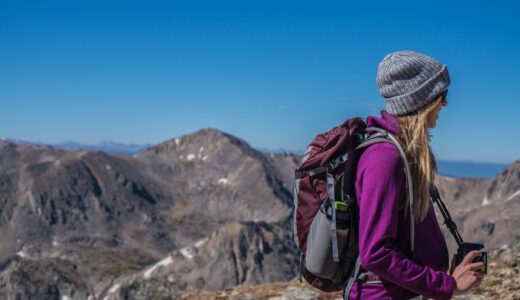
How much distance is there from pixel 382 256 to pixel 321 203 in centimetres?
91

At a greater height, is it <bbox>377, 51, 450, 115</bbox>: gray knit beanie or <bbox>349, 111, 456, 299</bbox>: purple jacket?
<bbox>377, 51, 450, 115</bbox>: gray knit beanie

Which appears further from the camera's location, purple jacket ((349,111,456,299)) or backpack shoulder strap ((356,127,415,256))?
backpack shoulder strap ((356,127,415,256))

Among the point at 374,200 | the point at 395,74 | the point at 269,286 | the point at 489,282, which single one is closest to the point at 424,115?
the point at 395,74

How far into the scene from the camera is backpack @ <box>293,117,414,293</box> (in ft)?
21.2

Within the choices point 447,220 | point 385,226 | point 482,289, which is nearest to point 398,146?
point 385,226

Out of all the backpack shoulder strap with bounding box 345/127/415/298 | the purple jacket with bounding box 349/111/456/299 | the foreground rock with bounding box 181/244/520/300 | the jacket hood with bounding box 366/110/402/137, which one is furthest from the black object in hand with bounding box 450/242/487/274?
the foreground rock with bounding box 181/244/520/300

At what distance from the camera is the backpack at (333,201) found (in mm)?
6469

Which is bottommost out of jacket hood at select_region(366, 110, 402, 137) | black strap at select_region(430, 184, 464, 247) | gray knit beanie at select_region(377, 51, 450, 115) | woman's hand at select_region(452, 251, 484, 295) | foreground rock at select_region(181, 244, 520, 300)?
foreground rock at select_region(181, 244, 520, 300)

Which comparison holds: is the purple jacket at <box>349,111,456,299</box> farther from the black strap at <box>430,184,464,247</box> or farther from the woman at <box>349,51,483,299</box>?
the black strap at <box>430,184,464,247</box>

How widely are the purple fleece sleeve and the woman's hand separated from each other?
0.78ft

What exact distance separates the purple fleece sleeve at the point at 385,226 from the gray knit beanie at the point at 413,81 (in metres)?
0.70

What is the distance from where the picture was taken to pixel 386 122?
22.6ft

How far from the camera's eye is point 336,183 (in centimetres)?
653

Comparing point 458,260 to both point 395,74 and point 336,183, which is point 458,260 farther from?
point 395,74
